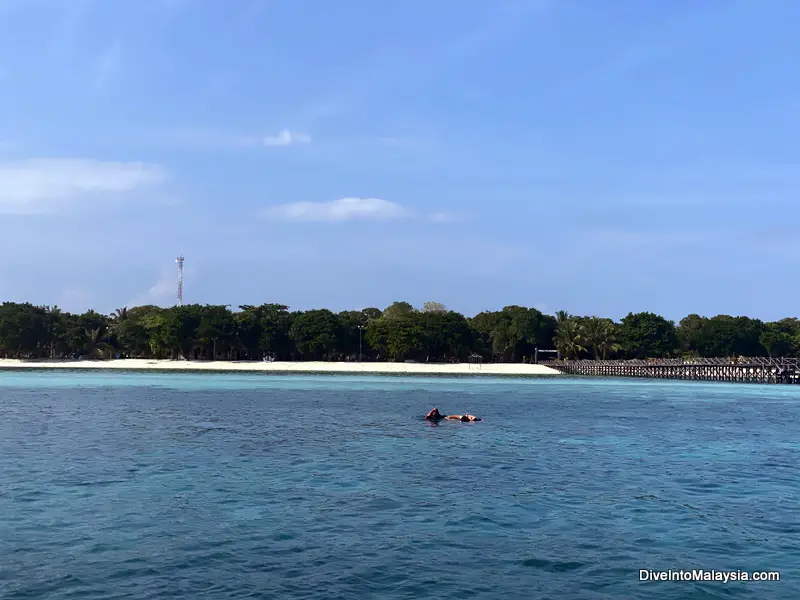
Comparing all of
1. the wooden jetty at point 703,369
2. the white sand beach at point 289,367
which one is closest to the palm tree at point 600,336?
the wooden jetty at point 703,369

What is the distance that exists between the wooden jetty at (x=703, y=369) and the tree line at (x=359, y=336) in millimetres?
12781

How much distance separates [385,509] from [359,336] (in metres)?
123

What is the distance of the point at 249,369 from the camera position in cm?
12838

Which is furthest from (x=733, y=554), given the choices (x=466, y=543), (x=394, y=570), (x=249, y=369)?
(x=249, y=369)

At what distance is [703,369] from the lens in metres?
121

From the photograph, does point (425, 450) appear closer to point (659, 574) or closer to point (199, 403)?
point (659, 574)

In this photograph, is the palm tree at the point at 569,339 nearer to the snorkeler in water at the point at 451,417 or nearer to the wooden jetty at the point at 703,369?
the wooden jetty at the point at 703,369

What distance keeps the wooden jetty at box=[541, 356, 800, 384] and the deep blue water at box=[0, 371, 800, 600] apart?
3048 inches

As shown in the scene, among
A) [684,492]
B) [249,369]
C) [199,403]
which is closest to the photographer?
[684,492]

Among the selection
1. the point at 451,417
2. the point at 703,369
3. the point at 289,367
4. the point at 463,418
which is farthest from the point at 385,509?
the point at 289,367

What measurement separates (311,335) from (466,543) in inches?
4732

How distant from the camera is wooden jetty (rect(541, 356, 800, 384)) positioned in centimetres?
11181

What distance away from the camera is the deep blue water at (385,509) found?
14461 millimetres

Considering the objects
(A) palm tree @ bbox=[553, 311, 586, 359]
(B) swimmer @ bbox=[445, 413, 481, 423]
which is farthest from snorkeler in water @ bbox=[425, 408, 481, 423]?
(A) palm tree @ bbox=[553, 311, 586, 359]
